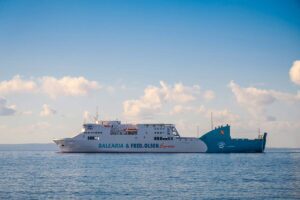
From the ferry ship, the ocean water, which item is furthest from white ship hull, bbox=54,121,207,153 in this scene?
the ocean water

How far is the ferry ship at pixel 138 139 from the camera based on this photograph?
86750 millimetres

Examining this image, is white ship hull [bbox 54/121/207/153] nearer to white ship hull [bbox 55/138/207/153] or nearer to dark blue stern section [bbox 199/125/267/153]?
white ship hull [bbox 55/138/207/153]

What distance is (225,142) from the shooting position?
88562mm

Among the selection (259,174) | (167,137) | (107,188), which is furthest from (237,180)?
(167,137)

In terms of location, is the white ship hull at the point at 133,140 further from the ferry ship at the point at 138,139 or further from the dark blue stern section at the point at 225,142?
the dark blue stern section at the point at 225,142

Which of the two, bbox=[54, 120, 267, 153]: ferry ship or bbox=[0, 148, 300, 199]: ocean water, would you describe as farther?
bbox=[54, 120, 267, 153]: ferry ship

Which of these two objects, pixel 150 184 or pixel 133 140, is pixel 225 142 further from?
pixel 150 184

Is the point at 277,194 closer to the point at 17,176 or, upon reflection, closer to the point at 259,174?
the point at 259,174

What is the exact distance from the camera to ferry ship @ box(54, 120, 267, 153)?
8675 centimetres

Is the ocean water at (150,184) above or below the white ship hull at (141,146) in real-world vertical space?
below

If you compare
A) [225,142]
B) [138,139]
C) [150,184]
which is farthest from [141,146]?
[150,184]

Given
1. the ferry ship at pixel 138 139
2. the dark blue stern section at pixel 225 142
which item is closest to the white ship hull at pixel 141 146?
the ferry ship at pixel 138 139

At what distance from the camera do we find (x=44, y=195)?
3341 centimetres

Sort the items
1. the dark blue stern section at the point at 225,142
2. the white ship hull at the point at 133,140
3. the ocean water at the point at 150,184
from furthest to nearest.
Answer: the dark blue stern section at the point at 225,142
the white ship hull at the point at 133,140
the ocean water at the point at 150,184
